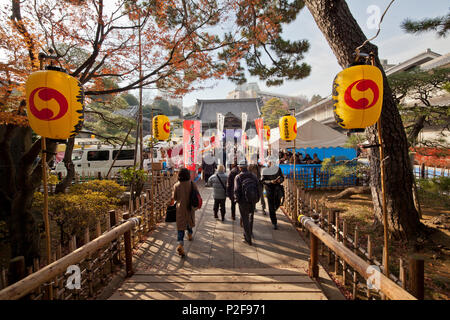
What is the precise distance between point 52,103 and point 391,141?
5.41 m

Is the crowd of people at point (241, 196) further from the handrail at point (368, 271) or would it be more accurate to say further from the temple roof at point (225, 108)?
the temple roof at point (225, 108)

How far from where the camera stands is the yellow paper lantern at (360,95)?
2.69 m

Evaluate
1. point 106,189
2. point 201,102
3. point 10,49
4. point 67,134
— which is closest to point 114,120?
point 106,189

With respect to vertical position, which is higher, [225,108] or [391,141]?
[225,108]

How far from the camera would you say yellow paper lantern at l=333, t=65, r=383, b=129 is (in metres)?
2.69

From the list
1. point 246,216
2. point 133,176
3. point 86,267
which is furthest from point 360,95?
point 133,176

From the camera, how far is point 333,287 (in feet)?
10.1

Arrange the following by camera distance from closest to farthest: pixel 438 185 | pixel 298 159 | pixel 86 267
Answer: pixel 86 267, pixel 438 185, pixel 298 159

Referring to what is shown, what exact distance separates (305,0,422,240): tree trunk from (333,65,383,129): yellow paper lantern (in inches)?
78.5

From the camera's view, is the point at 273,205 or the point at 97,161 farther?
the point at 97,161

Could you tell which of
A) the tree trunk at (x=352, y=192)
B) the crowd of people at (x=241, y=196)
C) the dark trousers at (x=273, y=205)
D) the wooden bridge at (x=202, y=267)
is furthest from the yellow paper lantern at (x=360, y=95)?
the tree trunk at (x=352, y=192)

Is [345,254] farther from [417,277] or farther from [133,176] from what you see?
[133,176]

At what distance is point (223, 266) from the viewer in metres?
3.78

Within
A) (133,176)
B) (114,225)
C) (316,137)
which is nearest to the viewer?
(114,225)
